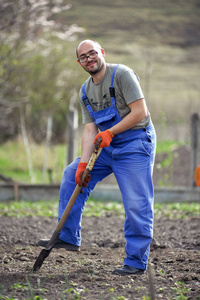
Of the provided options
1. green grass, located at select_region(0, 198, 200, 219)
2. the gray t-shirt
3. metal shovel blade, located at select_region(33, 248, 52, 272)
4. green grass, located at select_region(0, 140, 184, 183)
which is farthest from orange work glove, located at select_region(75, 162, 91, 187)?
green grass, located at select_region(0, 140, 184, 183)

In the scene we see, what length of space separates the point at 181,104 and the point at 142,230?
33.6 metres

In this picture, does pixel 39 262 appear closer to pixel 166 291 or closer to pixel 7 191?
pixel 166 291

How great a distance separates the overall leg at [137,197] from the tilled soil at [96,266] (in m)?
0.19

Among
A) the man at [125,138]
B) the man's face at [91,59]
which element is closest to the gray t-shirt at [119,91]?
the man at [125,138]

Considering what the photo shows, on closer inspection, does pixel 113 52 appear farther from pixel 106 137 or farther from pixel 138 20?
pixel 106 137

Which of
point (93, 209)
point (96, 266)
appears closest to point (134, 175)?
point (96, 266)

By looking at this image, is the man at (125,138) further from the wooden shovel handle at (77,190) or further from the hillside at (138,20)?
the hillside at (138,20)

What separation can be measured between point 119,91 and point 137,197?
0.88m

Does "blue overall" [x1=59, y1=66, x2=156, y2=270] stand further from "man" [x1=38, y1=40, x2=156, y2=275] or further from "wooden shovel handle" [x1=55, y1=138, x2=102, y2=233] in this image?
"wooden shovel handle" [x1=55, y1=138, x2=102, y2=233]

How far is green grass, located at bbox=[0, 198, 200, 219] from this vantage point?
661cm

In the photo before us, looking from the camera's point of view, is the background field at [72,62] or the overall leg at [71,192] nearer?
the overall leg at [71,192]

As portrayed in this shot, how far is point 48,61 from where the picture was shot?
1413 centimetres

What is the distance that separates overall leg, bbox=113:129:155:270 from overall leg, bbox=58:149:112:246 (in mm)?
340

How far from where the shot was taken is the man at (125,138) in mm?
3768
